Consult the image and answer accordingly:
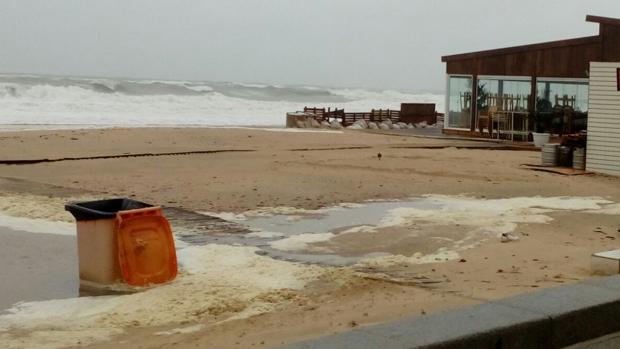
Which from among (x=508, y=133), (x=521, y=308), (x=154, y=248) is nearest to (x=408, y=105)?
(x=508, y=133)

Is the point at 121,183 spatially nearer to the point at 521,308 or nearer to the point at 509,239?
the point at 509,239

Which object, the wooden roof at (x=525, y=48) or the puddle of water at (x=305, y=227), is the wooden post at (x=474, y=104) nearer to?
the wooden roof at (x=525, y=48)

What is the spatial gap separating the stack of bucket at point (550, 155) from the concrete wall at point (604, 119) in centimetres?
130

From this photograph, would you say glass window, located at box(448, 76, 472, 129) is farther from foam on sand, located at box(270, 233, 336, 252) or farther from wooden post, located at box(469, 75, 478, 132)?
foam on sand, located at box(270, 233, 336, 252)

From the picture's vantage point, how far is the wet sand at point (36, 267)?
301 inches

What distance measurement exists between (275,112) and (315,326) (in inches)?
2377

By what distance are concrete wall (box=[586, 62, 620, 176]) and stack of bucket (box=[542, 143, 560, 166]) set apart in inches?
51.4

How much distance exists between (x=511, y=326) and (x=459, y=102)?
2851 centimetres

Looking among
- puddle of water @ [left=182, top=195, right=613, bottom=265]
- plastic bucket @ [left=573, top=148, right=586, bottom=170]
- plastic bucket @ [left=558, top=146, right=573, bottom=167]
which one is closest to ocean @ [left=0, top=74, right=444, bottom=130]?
plastic bucket @ [left=558, top=146, right=573, bottom=167]

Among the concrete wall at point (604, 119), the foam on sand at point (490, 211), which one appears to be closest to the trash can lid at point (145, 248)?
the foam on sand at point (490, 211)

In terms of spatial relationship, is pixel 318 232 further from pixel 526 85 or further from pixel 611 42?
pixel 526 85

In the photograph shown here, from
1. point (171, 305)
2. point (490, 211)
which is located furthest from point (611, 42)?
point (171, 305)

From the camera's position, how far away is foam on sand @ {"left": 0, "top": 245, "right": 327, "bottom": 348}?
6.30m

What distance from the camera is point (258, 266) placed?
8.41 m
